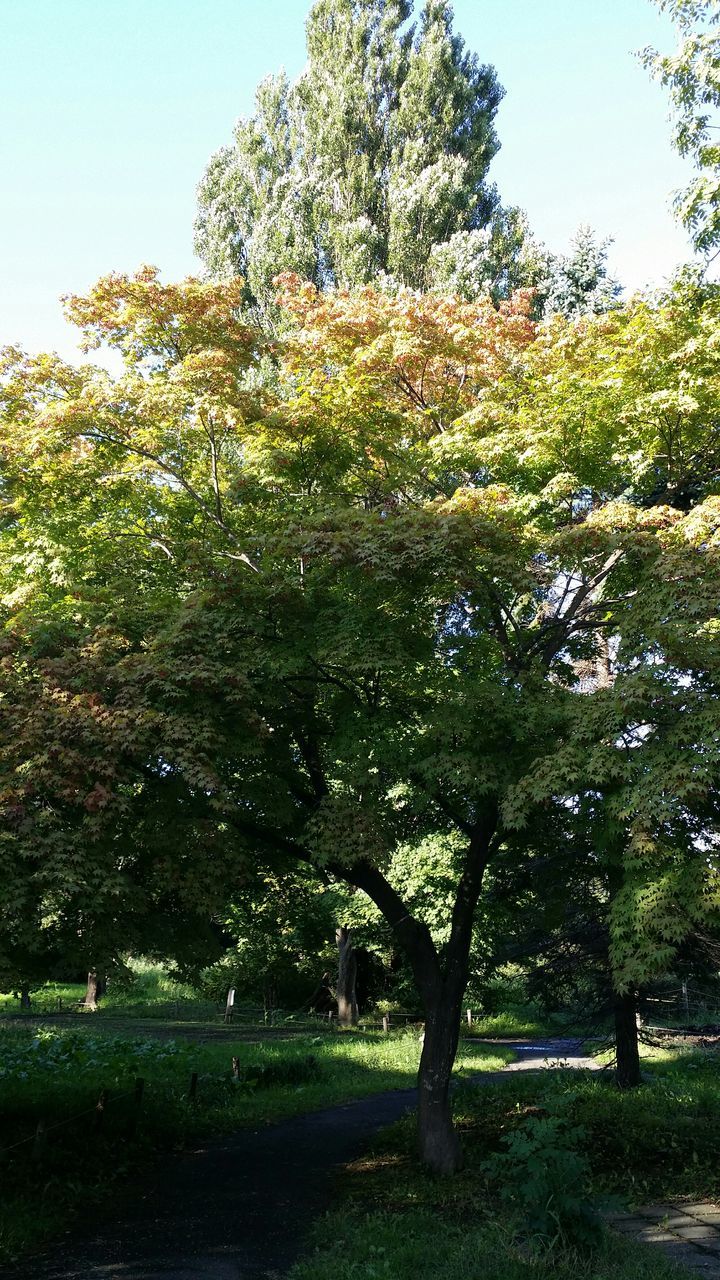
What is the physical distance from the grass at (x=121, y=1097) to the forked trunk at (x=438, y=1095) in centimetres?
376

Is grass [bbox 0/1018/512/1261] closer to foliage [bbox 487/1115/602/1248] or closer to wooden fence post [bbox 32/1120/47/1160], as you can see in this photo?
wooden fence post [bbox 32/1120/47/1160]

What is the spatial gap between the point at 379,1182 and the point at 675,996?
1132 cm

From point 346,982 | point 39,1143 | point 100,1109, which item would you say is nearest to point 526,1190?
point 39,1143

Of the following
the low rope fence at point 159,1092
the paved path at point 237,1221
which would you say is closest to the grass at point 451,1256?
the paved path at point 237,1221

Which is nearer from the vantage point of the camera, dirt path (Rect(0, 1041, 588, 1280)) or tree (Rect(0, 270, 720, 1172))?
dirt path (Rect(0, 1041, 588, 1280))

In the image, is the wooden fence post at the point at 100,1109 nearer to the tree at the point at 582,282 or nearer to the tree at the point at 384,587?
the tree at the point at 384,587

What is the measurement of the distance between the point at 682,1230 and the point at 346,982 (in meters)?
20.8

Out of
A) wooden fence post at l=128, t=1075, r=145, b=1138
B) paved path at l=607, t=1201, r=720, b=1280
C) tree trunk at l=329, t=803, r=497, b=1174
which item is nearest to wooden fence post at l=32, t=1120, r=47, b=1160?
wooden fence post at l=128, t=1075, r=145, b=1138

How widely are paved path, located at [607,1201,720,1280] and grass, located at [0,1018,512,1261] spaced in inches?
230

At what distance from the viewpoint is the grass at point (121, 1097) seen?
394 inches

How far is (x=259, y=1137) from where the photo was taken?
44.5 feet

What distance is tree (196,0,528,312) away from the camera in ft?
81.9

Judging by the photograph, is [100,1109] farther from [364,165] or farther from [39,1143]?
[364,165]

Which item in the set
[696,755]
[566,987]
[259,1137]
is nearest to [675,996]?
[566,987]
